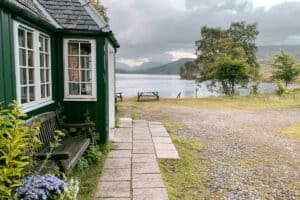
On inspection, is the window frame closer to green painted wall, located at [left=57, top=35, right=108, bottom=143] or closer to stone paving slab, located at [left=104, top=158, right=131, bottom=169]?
green painted wall, located at [left=57, top=35, right=108, bottom=143]

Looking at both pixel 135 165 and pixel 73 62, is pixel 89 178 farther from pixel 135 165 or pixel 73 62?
pixel 73 62

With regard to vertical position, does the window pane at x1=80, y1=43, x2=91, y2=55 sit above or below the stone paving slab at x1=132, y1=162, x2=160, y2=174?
above

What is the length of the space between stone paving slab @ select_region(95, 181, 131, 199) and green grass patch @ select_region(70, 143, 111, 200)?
97 mm

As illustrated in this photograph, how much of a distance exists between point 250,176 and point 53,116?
4.01m

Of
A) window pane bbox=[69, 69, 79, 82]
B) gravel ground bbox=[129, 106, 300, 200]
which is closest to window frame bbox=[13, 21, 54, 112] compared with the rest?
window pane bbox=[69, 69, 79, 82]

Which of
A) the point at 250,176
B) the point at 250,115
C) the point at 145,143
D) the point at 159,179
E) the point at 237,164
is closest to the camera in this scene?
the point at 159,179

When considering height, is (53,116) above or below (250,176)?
above

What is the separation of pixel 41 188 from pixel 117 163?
252 centimetres

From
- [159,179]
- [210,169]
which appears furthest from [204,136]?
[159,179]

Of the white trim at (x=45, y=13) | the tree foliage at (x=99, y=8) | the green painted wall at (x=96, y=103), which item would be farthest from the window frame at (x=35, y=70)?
the tree foliage at (x=99, y=8)

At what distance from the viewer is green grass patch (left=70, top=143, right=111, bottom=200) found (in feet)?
12.0

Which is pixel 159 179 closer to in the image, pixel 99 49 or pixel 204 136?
pixel 99 49

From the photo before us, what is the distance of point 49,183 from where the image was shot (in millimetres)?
2566

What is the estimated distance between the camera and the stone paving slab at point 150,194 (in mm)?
3551
